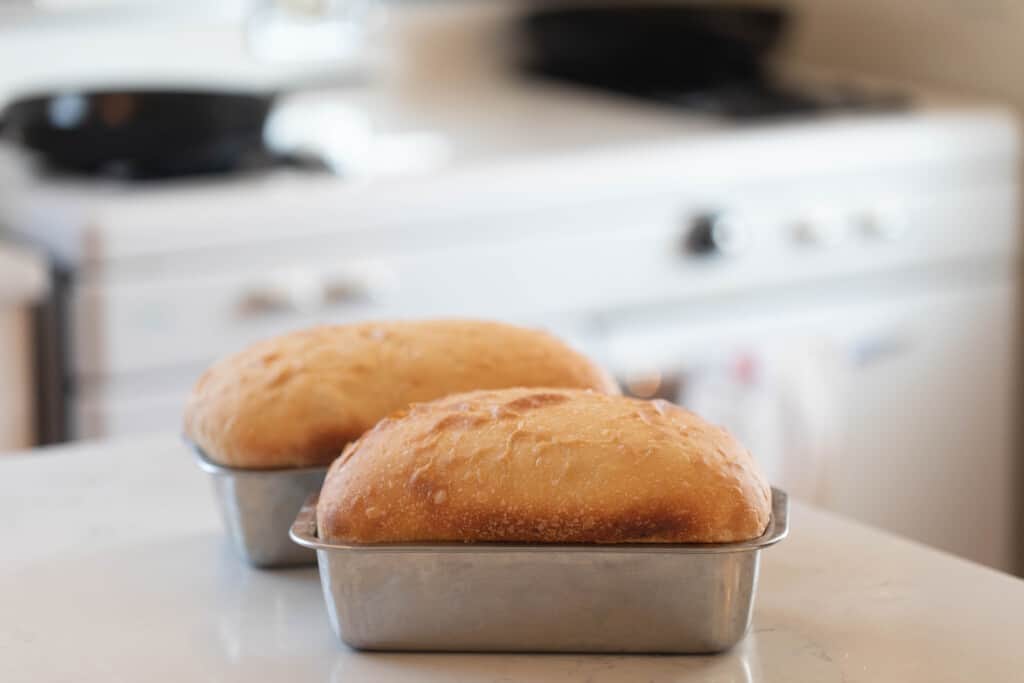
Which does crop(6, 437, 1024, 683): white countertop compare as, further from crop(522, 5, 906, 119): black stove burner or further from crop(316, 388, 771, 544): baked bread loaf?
crop(522, 5, 906, 119): black stove burner

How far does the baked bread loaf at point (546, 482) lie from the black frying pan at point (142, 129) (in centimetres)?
116

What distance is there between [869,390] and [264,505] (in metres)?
1.48

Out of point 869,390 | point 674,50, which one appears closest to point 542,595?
point 869,390

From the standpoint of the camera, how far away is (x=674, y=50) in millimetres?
2215

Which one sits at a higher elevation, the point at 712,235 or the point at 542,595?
the point at 542,595

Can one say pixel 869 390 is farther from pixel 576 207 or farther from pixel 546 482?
pixel 546 482

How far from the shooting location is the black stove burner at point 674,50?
2.20 m

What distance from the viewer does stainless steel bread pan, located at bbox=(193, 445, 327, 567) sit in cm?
63

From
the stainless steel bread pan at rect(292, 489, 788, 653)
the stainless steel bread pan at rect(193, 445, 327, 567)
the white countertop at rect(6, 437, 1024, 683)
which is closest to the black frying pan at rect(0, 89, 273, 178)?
the white countertop at rect(6, 437, 1024, 683)

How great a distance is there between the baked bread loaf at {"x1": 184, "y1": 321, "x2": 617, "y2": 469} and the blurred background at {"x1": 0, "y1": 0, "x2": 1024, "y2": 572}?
92 centimetres

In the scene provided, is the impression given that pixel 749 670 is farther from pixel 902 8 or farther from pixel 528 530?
pixel 902 8

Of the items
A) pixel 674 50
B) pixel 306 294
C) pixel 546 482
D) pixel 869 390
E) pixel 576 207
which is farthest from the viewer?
pixel 674 50

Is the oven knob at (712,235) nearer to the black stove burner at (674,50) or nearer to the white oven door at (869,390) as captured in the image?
the white oven door at (869,390)

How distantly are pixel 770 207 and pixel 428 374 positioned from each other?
1298 millimetres
